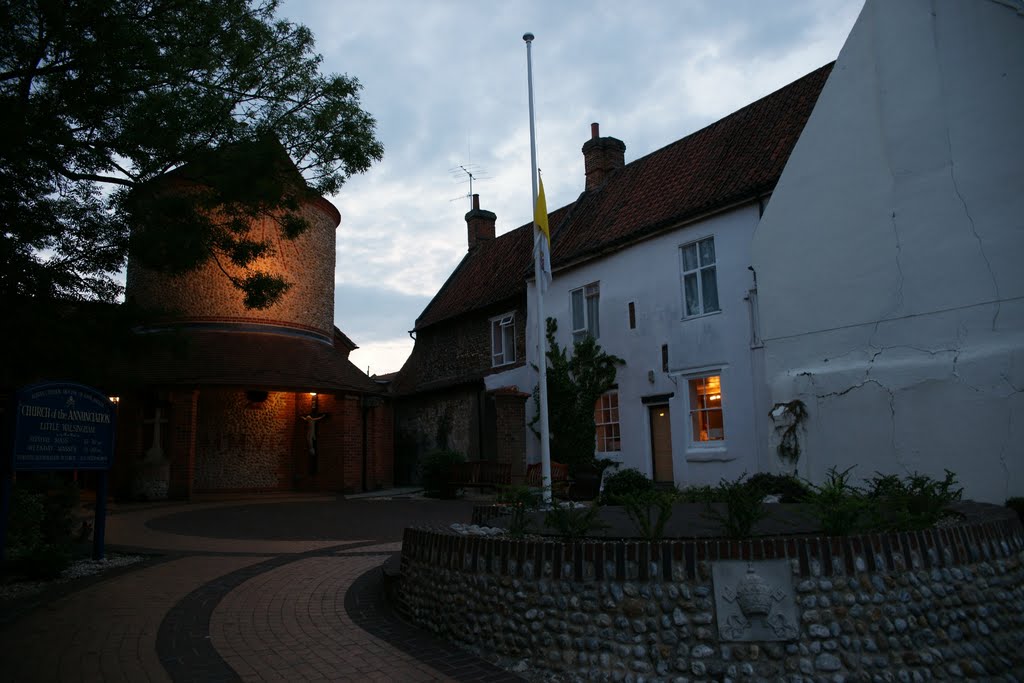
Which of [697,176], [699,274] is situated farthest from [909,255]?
[697,176]

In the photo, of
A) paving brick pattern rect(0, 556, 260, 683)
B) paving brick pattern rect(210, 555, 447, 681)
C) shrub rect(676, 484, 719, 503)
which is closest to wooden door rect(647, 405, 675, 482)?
shrub rect(676, 484, 719, 503)

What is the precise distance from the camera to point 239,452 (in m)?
21.6

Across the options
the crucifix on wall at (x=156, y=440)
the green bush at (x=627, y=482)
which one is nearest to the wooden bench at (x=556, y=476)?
the green bush at (x=627, y=482)

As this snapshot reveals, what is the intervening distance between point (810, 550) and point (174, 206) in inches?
383

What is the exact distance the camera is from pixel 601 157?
866 inches

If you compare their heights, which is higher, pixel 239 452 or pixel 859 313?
pixel 859 313

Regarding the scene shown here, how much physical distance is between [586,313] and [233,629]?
13864 mm

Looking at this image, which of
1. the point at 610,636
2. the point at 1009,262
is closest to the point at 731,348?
the point at 1009,262

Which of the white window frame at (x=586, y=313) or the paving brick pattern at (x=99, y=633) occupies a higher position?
the white window frame at (x=586, y=313)

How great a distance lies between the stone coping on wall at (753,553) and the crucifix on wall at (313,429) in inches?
693

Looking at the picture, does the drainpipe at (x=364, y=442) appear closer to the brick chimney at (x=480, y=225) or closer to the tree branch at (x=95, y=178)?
the brick chimney at (x=480, y=225)

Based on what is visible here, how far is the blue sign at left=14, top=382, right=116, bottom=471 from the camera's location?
7637 mm

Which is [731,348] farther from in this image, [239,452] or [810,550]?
[239,452]

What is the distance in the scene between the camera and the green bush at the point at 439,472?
62.5ft
